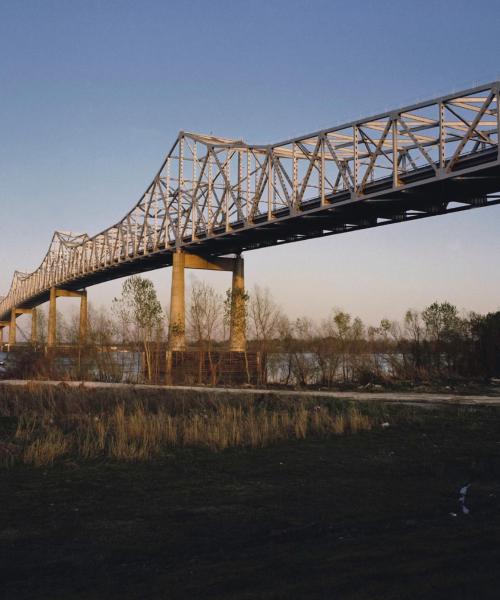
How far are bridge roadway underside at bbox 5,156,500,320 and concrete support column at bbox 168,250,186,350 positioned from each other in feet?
6.29

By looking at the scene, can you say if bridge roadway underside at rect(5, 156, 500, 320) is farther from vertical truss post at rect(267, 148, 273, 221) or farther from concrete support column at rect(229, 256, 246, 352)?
concrete support column at rect(229, 256, 246, 352)

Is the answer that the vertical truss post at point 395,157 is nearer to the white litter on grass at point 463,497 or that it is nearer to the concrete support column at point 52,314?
the white litter on grass at point 463,497

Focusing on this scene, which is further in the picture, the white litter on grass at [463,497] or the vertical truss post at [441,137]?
the vertical truss post at [441,137]

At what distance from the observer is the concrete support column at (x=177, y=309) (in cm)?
4116

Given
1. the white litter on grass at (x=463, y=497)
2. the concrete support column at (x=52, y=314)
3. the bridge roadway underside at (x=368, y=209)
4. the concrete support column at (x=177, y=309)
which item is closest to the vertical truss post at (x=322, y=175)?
the bridge roadway underside at (x=368, y=209)

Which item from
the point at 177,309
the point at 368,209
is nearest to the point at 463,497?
the point at 368,209

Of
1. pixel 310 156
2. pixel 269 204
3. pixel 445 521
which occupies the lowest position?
pixel 445 521

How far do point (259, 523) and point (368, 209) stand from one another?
29.9 meters

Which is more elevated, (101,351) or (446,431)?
(101,351)

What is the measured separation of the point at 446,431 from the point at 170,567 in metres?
9.86

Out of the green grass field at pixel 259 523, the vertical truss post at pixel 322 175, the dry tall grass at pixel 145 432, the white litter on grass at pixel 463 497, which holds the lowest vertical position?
the white litter on grass at pixel 463 497

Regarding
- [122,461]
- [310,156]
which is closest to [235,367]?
[310,156]

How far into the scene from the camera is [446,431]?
552 inches

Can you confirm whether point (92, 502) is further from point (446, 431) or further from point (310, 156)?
point (310, 156)
